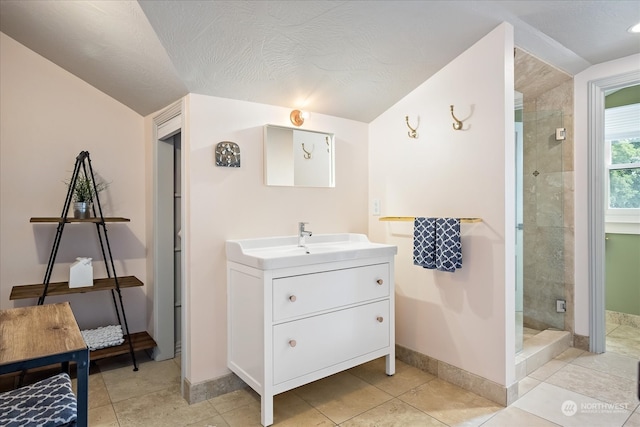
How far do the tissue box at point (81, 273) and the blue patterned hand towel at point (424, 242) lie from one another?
87.5 inches

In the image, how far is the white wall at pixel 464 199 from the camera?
6.99 feet

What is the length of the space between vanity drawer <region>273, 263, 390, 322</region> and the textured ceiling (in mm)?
1193

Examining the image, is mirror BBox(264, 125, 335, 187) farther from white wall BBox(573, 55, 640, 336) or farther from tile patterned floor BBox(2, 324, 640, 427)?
white wall BBox(573, 55, 640, 336)

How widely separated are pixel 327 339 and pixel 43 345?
139 centimetres

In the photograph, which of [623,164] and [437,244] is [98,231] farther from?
[623,164]

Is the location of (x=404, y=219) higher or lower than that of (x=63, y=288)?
higher

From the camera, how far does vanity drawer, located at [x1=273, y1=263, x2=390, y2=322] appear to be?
199cm

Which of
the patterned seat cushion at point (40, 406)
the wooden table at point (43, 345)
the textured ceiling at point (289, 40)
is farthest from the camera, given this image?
the textured ceiling at point (289, 40)

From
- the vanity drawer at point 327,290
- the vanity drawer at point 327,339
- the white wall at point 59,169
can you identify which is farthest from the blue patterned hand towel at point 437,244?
the white wall at point 59,169

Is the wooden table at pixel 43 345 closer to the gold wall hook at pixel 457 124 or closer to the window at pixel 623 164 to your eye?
the gold wall hook at pixel 457 124

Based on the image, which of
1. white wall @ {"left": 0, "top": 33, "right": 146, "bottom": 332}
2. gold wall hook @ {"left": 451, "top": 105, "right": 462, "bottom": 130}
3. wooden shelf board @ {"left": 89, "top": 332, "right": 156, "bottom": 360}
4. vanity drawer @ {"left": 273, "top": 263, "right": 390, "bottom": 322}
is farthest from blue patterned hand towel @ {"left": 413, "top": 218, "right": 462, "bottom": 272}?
white wall @ {"left": 0, "top": 33, "right": 146, "bottom": 332}

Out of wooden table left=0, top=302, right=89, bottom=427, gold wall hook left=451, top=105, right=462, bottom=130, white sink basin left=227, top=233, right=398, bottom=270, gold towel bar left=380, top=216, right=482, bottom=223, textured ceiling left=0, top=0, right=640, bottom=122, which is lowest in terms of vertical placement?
wooden table left=0, top=302, right=89, bottom=427

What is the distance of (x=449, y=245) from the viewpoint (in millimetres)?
2248

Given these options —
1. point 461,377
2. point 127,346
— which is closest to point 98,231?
point 127,346
